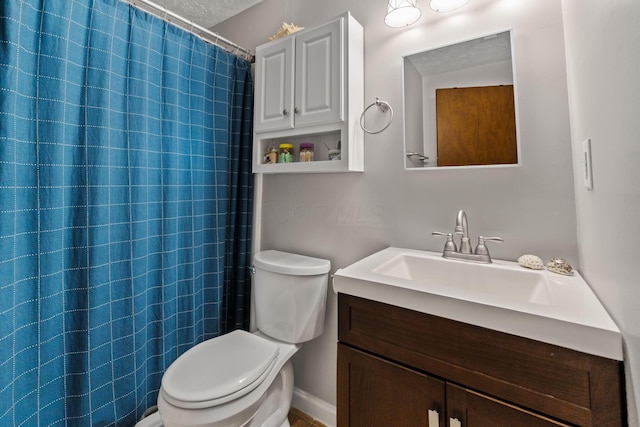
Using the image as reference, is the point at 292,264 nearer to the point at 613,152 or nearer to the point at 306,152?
the point at 306,152

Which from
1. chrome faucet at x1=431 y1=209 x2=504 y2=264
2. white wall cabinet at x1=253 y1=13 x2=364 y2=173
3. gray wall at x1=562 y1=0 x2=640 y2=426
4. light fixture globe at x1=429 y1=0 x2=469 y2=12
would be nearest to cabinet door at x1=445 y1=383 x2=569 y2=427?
gray wall at x1=562 y1=0 x2=640 y2=426

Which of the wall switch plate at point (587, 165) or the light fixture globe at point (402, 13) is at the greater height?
the light fixture globe at point (402, 13)

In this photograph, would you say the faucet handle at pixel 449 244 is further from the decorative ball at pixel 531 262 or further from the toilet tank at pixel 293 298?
the toilet tank at pixel 293 298

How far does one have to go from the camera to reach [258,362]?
1103 millimetres

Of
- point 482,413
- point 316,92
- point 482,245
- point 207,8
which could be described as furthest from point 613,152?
point 207,8

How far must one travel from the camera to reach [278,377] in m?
1.28

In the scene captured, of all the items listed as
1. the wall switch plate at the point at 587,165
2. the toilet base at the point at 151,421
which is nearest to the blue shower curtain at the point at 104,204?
the toilet base at the point at 151,421

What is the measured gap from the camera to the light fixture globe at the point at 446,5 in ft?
3.55

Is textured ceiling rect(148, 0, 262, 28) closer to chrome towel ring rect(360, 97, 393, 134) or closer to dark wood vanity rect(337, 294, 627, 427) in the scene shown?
chrome towel ring rect(360, 97, 393, 134)

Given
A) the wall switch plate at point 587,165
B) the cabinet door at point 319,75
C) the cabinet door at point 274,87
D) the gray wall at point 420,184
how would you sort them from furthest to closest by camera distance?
the cabinet door at point 274,87, the cabinet door at point 319,75, the gray wall at point 420,184, the wall switch plate at point 587,165

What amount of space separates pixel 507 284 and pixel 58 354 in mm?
1652

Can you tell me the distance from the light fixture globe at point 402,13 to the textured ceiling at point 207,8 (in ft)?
3.44

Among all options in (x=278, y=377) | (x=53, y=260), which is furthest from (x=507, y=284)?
(x=53, y=260)

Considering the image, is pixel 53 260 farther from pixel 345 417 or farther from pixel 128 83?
pixel 345 417
